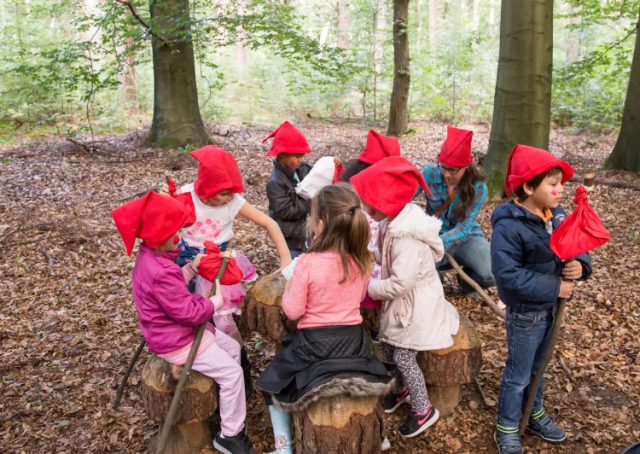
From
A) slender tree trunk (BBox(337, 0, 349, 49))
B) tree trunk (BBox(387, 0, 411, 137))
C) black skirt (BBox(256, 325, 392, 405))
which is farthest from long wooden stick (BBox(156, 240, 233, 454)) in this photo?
slender tree trunk (BBox(337, 0, 349, 49))

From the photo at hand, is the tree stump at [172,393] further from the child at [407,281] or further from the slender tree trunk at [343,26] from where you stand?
the slender tree trunk at [343,26]

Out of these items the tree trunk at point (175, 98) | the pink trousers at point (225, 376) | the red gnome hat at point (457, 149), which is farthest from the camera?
the tree trunk at point (175, 98)

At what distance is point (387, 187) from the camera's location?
3062mm

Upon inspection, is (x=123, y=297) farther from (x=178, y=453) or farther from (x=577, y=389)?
(x=577, y=389)

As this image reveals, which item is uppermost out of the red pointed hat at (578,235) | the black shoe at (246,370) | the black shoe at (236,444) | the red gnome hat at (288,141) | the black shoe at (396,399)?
the red gnome hat at (288,141)

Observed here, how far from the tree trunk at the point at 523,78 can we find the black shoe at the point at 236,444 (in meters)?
5.70

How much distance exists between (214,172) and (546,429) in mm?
2952

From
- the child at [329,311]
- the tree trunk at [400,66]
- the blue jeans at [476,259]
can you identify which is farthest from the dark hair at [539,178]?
the tree trunk at [400,66]

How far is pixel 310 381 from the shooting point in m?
2.74

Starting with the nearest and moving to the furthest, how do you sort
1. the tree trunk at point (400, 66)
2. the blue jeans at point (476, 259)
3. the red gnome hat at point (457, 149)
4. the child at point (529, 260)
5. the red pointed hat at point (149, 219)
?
the red pointed hat at point (149, 219), the child at point (529, 260), the red gnome hat at point (457, 149), the blue jeans at point (476, 259), the tree trunk at point (400, 66)

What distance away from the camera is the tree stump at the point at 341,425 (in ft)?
8.95

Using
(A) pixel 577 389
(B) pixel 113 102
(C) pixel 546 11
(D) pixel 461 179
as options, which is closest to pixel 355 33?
(B) pixel 113 102

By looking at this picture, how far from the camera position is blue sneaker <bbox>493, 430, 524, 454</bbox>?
3182 mm

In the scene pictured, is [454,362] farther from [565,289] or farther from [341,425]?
[341,425]
